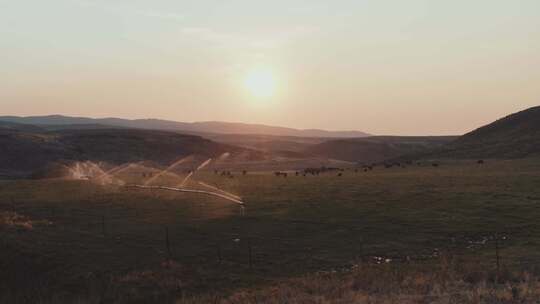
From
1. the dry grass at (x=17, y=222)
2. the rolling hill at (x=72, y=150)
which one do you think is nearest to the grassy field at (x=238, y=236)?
the dry grass at (x=17, y=222)

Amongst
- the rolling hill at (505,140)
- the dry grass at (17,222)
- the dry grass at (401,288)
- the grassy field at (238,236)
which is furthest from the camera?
the rolling hill at (505,140)

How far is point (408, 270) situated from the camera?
93.7ft

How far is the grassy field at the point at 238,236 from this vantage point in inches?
1137

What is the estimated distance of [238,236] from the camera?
39.0 meters

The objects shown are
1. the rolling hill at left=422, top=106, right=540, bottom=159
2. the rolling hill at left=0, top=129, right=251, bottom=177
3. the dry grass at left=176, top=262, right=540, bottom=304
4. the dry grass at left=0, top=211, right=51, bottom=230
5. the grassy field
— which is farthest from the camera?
the rolling hill at left=0, top=129, right=251, bottom=177

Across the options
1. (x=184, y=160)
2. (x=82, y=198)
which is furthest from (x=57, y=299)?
(x=184, y=160)

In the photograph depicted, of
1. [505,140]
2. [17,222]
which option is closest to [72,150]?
[505,140]

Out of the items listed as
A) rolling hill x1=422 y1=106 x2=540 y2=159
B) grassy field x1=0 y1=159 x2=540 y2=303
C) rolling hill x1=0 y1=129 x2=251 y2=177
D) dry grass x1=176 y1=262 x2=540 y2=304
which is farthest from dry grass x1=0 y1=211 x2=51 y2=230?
rolling hill x1=422 y1=106 x2=540 y2=159

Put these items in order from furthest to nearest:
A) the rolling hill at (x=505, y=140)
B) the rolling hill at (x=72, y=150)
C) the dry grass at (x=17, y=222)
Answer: the rolling hill at (x=72, y=150) < the rolling hill at (x=505, y=140) < the dry grass at (x=17, y=222)

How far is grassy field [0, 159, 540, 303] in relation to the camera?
28.9 m

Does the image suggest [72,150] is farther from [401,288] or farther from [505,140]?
[401,288]

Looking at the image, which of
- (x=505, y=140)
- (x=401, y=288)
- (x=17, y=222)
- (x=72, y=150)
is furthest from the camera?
(x=72, y=150)

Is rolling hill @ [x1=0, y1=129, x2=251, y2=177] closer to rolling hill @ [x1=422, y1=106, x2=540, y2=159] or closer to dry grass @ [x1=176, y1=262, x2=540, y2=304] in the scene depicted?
rolling hill @ [x1=422, y1=106, x2=540, y2=159]

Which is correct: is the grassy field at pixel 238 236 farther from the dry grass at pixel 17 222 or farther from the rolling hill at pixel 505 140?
the rolling hill at pixel 505 140
